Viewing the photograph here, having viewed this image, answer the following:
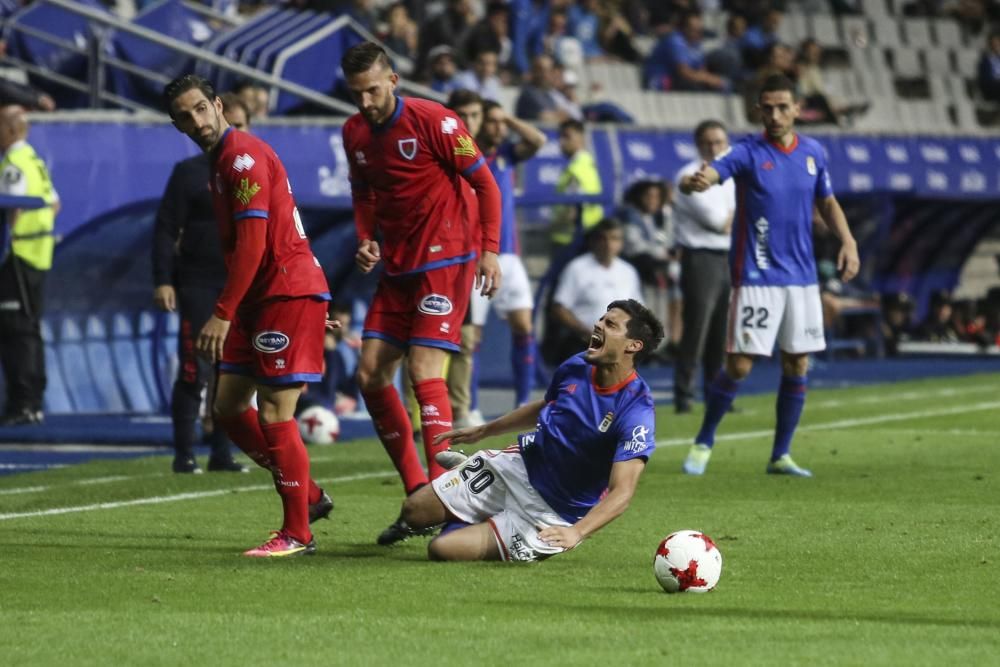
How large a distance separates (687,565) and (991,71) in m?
23.8

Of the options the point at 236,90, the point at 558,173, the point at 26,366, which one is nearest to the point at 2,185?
the point at 26,366

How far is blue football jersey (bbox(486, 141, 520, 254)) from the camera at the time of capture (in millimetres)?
13203

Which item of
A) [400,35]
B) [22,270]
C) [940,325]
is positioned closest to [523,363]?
[22,270]

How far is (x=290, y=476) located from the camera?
25.2 ft

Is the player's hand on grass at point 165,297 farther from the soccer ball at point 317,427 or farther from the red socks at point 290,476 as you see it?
the red socks at point 290,476

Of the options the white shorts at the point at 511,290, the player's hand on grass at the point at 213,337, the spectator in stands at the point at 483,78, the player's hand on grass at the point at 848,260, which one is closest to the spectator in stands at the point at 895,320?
the spectator in stands at the point at 483,78

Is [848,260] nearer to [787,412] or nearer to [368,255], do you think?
[787,412]

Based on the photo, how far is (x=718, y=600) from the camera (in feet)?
21.6

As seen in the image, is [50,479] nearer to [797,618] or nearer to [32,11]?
[797,618]

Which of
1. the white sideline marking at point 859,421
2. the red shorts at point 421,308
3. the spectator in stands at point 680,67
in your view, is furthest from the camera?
the spectator in stands at point 680,67

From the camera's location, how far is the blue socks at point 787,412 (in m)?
10.8

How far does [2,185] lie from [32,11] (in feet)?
18.8

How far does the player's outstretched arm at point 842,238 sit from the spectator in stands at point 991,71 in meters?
19.3

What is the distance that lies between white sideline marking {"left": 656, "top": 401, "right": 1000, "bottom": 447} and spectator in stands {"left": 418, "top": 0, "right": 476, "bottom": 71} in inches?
340
